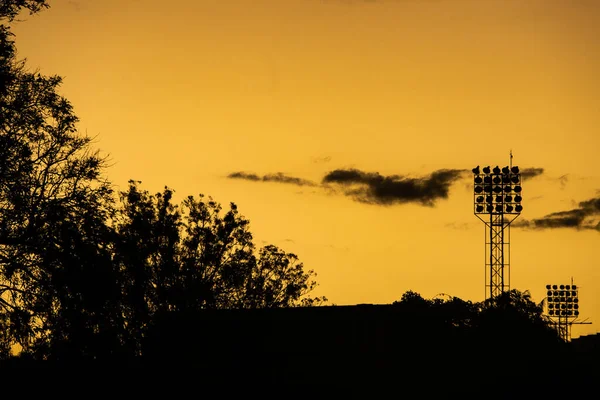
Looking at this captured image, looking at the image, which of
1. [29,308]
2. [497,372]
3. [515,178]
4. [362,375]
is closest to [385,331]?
[362,375]

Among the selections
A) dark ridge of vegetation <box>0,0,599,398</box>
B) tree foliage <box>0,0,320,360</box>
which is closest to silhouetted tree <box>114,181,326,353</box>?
dark ridge of vegetation <box>0,0,599,398</box>

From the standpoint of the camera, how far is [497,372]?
173ft

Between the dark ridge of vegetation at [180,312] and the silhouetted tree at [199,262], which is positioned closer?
the dark ridge of vegetation at [180,312]

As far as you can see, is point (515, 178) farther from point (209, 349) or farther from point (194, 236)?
point (209, 349)

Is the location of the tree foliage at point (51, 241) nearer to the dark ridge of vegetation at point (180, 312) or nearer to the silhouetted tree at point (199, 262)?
the dark ridge of vegetation at point (180, 312)

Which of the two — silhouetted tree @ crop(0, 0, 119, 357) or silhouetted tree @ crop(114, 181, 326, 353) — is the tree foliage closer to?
silhouetted tree @ crop(0, 0, 119, 357)

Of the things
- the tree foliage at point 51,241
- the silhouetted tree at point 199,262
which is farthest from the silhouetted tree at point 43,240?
the silhouetted tree at point 199,262

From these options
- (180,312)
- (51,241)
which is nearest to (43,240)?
(51,241)

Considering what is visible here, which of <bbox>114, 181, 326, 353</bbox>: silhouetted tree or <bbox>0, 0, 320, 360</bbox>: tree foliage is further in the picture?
<bbox>114, 181, 326, 353</bbox>: silhouetted tree

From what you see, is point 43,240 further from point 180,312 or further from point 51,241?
point 180,312

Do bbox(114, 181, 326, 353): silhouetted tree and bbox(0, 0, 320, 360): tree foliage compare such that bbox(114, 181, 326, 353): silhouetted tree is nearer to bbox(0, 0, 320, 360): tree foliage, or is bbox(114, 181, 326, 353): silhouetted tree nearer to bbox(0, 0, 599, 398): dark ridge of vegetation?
bbox(0, 0, 599, 398): dark ridge of vegetation

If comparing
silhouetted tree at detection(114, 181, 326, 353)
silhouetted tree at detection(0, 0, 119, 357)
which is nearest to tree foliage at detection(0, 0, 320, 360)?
silhouetted tree at detection(0, 0, 119, 357)

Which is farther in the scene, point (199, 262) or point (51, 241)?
point (199, 262)

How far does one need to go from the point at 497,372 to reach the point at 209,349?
67.9 ft
